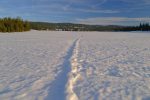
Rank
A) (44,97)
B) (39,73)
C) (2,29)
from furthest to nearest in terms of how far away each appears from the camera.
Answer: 1. (2,29)
2. (39,73)
3. (44,97)

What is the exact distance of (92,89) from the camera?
6.12m

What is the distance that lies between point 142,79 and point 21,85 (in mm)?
3611

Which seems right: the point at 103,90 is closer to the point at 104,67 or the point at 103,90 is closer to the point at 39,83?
the point at 39,83

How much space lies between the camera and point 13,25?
A: 2862 inches

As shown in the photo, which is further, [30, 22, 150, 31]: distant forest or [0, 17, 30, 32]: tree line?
[30, 22, 150, 31]: distant forest

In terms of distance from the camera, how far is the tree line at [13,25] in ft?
225

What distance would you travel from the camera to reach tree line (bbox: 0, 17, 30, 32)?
225 feet

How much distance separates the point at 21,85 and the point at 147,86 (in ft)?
11.3

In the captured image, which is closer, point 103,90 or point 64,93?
point 64,93

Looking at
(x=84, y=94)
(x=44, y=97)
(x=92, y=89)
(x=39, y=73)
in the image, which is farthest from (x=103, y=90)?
(x=39, y=73)

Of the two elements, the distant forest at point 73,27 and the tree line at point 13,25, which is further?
the distant forest at point 73,27

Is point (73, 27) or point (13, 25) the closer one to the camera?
point (13, 25)

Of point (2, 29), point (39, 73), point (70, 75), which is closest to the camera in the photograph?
point (70, 75)

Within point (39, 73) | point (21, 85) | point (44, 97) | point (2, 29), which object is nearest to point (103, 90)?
point (44, 97)
